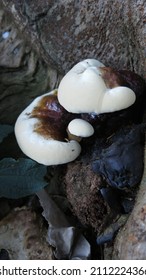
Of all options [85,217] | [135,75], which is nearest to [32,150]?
[85,217]

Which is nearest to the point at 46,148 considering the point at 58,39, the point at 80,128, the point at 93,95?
the point at 80,128

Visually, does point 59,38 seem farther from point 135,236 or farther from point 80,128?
point 135,236

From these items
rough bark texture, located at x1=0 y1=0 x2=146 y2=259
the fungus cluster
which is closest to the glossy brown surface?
the fungus cluster

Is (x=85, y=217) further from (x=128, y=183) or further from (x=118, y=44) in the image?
(x=118, y=44)

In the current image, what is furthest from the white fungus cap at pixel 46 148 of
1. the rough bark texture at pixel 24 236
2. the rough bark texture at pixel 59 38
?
the rough bark texture at pixel 59 38

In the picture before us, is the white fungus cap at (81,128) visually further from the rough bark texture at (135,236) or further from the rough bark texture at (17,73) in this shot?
the rough bark texture at (17,73)

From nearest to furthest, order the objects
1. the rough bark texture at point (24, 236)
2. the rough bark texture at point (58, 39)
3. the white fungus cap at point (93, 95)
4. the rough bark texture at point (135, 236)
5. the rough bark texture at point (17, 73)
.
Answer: the rough bark texture at point (135, 236)
the white fungus cap at point (93, 95)
the rough bark texture at point (24, 236)
the rough bark texture at point (58, 39)
the rough bark texture at point (17, 73)

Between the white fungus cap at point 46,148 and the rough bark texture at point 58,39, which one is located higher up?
the rough bark texture at point 58,39
